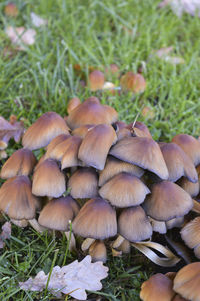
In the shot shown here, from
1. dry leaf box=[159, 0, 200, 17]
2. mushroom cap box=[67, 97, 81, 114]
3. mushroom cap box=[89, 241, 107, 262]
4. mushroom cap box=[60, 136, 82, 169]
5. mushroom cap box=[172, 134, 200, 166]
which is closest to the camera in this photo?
mushroom cap box=[60, 136, 82, 169]

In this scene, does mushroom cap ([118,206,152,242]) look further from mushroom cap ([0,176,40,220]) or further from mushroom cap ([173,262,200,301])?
mushroom cap ([0,176,40,220])

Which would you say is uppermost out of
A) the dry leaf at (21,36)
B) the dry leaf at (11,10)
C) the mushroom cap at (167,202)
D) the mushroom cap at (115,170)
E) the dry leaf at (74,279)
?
the dry leaf at (11,10)

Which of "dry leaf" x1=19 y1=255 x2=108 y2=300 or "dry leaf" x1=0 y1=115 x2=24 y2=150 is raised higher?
"dry leaf" x1=0 y1=115 x2=24 y2=150

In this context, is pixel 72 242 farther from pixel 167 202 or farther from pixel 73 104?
pixel 73 104

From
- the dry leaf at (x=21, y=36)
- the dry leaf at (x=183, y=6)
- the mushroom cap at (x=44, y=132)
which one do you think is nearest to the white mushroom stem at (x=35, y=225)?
the mushroom cap at (x=44, y=132)

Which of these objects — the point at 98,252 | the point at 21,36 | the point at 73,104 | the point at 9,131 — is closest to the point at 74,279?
the point at 98,252

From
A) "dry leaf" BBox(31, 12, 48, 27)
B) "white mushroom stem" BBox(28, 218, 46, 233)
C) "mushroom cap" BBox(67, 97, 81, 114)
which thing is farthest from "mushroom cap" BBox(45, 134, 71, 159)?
"dry leaf" BBox(31, 12, 48, 27)

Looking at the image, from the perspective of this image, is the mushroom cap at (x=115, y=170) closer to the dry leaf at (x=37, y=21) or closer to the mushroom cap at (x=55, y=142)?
the mushroom cap at (x=55, y=142)
